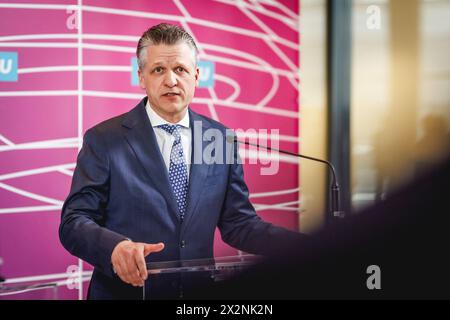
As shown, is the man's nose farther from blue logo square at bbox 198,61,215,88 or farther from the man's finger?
blue logo square at bbox 198,61,215,88

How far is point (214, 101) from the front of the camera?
268 cm

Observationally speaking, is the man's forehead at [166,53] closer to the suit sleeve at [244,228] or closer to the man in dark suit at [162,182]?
the man in dark suit at [162,182]

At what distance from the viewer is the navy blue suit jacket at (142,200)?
1.60m

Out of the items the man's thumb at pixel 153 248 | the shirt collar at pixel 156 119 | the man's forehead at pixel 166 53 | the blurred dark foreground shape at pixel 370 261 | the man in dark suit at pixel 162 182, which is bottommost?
the blurred dark foreground shape at pixel 370 261

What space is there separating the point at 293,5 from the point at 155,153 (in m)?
1.54

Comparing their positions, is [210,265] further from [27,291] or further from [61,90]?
[61,90]

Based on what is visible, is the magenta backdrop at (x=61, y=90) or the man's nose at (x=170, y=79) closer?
the man's nose at (x=170, y=79)

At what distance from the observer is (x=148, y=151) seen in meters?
1.68

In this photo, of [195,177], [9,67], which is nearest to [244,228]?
[195,177]

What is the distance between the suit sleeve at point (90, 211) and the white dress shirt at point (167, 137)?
7.3 inches

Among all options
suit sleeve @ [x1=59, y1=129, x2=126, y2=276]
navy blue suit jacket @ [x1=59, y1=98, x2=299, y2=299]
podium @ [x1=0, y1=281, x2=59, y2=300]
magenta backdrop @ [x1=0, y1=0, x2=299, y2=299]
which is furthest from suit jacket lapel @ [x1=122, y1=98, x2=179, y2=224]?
magenta backdrop @ [x1=0, y1=0, x2=299, y2=299]

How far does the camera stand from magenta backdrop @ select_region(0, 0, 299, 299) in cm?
231

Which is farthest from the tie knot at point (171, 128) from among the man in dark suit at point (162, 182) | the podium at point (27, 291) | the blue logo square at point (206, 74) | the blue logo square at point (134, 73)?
the blue logo square at point (206, 74)
